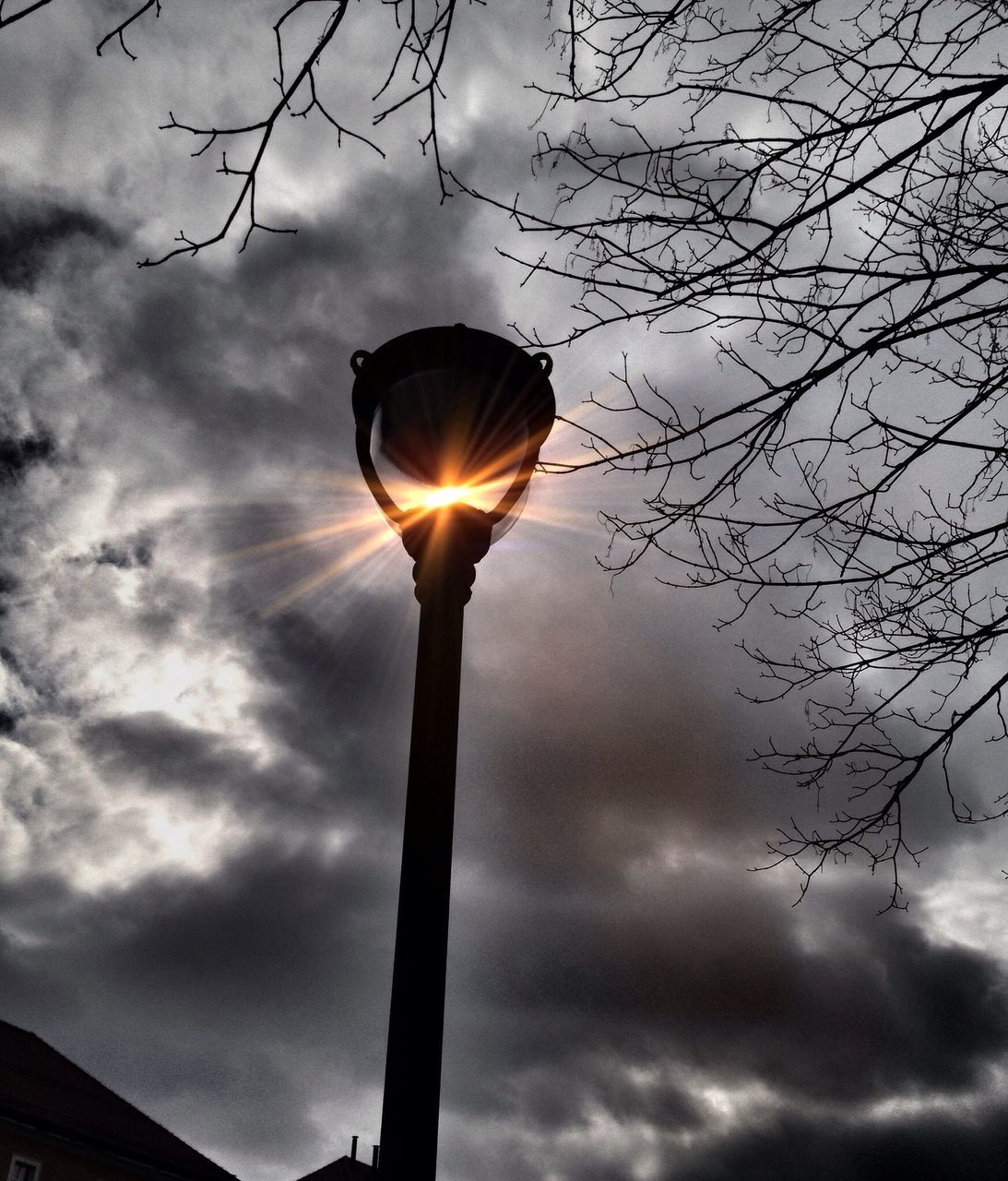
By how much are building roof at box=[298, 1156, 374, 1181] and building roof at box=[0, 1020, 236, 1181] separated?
696 centimetres

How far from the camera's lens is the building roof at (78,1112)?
22.0 m

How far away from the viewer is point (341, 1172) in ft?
109

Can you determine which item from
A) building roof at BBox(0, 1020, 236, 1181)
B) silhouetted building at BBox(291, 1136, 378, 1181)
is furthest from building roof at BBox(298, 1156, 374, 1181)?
building roof at BBox(0, 1020, 236, 1181)

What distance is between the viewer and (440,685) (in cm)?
221

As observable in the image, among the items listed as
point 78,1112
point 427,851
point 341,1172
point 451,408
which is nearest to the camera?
point 427,851

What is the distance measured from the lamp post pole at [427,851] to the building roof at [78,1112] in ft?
79.9

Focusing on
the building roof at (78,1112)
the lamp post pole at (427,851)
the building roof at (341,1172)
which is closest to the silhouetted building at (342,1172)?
the building roof at (341,1172)

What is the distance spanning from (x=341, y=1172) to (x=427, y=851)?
3737 centimetres

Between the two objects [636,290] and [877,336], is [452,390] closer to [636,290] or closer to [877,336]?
[636,290]

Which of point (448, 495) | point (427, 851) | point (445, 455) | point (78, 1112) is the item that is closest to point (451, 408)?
point (445, 455)

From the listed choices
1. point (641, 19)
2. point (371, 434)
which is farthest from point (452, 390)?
point (641, 19)

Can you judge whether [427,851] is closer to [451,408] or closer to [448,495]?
[448,495]

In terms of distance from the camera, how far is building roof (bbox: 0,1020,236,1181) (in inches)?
867

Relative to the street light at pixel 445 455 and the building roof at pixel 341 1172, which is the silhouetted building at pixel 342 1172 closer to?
the building roof at pixel 341 1172
